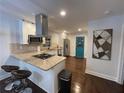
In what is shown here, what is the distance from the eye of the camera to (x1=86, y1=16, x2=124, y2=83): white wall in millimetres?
2717

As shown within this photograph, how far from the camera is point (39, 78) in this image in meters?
2.23

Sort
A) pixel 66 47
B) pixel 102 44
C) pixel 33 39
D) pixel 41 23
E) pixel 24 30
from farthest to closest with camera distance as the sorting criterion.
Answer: pixel 66 47 < pixel 33 39 < pixel 24 30 < pixel 102 44 < pixel 41 23

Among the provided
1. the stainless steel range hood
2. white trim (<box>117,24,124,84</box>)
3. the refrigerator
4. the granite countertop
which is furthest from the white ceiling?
the refrigerator

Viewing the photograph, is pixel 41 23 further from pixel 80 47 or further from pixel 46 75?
→ pixel 80 47

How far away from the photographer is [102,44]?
3039 mm

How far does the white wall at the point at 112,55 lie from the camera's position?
2.72 metres

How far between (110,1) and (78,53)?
18.6 ft

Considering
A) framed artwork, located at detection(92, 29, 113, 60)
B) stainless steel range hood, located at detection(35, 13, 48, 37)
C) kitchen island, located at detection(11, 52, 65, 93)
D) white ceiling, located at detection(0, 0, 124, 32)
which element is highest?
white ceiling, located at detection(0, 0, 124, 32)

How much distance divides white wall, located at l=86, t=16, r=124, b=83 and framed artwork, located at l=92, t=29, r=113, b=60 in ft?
0.42

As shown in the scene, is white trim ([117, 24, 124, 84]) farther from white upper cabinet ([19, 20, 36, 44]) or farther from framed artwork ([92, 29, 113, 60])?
white upper cabinet ([19, 20, 36, 44])

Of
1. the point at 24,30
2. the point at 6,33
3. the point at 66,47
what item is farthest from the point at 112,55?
the point at 66,47

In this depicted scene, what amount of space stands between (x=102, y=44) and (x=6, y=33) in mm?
3809

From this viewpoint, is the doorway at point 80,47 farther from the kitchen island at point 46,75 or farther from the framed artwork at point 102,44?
the kitchen island at point 46,75

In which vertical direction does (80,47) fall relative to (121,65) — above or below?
above
